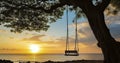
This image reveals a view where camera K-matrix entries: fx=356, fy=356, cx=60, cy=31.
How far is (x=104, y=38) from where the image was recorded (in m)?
15.1

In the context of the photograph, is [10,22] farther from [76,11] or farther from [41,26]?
[76,11]

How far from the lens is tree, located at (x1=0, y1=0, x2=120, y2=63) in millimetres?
15164

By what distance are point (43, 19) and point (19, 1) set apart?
2.87 meters

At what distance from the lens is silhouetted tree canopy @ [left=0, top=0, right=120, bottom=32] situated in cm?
1675

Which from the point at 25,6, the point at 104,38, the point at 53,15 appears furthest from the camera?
the point at 53,15

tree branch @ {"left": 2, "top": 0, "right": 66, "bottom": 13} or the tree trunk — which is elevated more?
tree branch @ {"left": 2, "top": 0, "right": 66, "bottom": 13}

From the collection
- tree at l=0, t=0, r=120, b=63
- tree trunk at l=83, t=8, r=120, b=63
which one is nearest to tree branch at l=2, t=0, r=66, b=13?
tree at l=0, t=0, r=120, b=63

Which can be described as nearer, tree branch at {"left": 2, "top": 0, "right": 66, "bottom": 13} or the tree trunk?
the tree trunk

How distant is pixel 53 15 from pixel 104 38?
5.52 metres

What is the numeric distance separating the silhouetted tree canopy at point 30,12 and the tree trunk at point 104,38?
3.47ft

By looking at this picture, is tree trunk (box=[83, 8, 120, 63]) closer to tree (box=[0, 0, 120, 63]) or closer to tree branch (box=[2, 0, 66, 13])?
tree (box=[0, 0, 120, 63])

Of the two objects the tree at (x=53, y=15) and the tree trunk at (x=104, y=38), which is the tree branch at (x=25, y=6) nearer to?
the tree at (x=53, y=15)

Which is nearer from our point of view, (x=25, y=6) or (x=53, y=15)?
(x=25, y=6)

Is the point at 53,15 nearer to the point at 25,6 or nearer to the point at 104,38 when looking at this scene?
the point at 25,6
